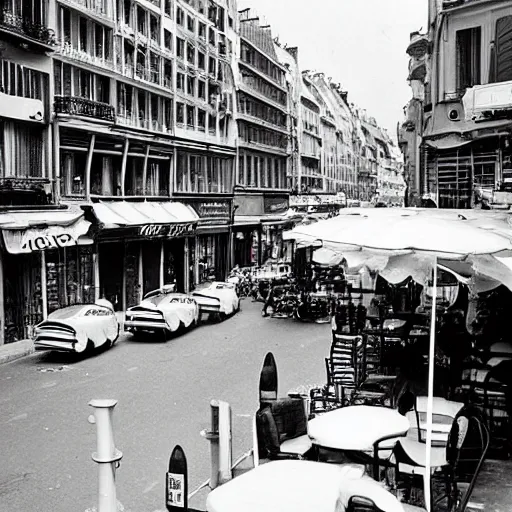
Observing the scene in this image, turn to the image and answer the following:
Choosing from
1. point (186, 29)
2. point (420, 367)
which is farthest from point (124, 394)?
point (186, 29)

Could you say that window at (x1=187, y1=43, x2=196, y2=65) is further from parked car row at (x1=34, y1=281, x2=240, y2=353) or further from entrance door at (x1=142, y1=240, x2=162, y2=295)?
parked car row at (x1=34, y1=281, x2=240, y2=353)

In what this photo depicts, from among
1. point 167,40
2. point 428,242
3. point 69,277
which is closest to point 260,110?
point 167,40

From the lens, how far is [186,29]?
35281 mm

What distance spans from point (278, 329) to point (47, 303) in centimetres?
729

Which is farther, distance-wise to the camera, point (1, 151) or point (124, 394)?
point (1, 151)

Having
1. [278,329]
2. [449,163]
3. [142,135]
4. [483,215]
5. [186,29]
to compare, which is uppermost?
[186,29]

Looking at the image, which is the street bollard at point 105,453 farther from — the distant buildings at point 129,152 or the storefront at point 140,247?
the storefront at point 140,247

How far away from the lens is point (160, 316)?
20.7m

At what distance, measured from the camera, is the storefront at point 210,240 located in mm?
36781

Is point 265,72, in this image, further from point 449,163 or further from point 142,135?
point 449,163

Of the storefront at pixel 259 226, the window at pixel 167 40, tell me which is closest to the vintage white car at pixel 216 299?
the window at pixel 167 40

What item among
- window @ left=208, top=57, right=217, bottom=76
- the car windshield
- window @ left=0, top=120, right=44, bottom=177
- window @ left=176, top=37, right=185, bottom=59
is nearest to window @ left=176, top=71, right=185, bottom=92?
window @ left=176, top=37, right=185, bottom=59

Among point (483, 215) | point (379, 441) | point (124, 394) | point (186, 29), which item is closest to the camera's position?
point (379, 441)

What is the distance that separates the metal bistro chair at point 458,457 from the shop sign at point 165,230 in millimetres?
22619
